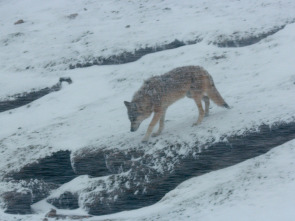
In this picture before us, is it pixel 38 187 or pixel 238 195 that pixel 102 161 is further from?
pixel 238 195

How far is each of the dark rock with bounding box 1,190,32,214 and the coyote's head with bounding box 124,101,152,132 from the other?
2.27m

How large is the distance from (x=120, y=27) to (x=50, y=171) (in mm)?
8119

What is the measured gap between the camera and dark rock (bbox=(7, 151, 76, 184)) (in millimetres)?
7531

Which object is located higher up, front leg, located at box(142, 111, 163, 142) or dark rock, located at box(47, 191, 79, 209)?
front leg, located at box(142, 111, 163, 142)

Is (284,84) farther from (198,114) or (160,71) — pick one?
(160,71)

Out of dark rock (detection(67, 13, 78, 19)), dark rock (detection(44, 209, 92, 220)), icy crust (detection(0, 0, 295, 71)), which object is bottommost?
dark rock (detection(44, 209, 92, 220))

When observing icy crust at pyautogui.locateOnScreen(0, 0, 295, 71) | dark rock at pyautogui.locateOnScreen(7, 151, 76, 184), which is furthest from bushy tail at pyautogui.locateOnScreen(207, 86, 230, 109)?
icy crust at pyautogui.locateOnScreen(0, 0, 295, 71)

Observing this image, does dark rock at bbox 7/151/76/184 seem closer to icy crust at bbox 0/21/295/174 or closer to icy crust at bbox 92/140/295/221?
icy crust at bbox 0/21/295/174

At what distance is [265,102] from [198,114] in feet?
4.42

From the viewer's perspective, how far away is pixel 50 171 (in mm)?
7684

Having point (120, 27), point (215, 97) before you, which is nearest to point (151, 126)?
point (215, 97)

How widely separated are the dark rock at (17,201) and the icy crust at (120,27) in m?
6.19

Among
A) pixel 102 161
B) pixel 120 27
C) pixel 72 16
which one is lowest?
pixel 102 161

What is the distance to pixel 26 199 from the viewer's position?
6.97 m
